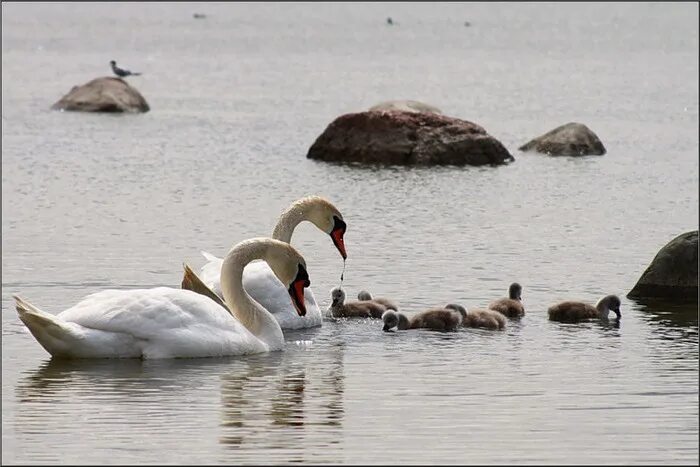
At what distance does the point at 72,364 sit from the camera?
13.2 m

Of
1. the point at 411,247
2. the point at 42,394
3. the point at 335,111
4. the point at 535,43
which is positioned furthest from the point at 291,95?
the point at 535,43

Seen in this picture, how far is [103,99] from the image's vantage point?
128ft

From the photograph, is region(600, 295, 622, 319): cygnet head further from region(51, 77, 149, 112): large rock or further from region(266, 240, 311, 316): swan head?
region(51, 77, 149, 112): large rock

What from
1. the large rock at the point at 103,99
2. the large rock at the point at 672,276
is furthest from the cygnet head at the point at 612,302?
the large rock at the point at 103,99

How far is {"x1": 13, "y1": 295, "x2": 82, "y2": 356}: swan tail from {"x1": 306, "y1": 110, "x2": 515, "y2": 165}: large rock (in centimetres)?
1630

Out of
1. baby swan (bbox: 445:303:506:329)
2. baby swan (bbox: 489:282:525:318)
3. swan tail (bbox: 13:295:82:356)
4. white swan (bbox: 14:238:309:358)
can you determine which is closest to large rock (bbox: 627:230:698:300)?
baby swan (bbox: 489:282:525:318)

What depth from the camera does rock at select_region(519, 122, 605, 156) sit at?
3133 centimetres

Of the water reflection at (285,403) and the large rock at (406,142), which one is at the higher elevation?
the large rock at (406,142)

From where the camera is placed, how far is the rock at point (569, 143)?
31328 millimetres

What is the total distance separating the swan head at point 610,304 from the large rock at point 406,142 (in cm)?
1369

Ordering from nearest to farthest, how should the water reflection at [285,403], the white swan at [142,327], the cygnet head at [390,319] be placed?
the water reflection at [285,403] → the white swan at [142,327] → the cygnet head at [390,319]

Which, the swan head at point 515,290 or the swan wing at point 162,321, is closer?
the swan wing at point 162,321

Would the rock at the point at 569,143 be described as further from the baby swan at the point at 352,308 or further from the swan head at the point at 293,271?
the swan head at the point at 293,271

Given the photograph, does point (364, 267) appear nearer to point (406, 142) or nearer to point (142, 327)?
point (142, 327)
